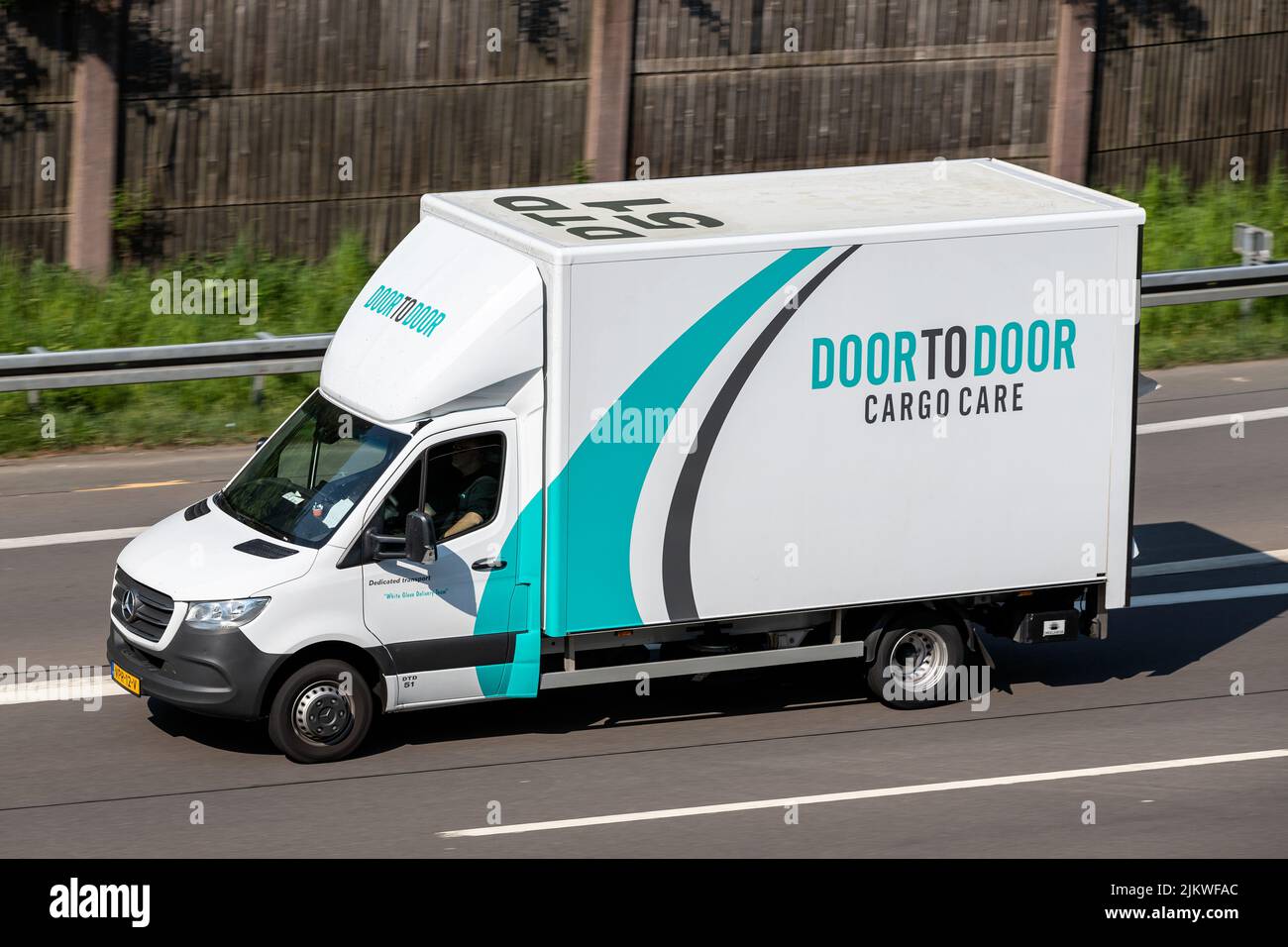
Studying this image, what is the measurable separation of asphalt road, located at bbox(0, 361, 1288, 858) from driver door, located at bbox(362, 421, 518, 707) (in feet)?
2.06

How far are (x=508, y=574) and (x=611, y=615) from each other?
607 millimetres

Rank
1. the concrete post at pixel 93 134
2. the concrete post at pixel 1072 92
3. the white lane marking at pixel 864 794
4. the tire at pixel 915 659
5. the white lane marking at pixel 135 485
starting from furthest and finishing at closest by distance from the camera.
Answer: the concrete post at pixel 1072 92, the concrete post at pixel 93 134, the white lane marking at pixel 135 485, the tire at pixel 915 659, the white lane marking at pixel 864 794

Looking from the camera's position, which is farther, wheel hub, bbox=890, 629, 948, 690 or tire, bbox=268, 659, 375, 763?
wheel hub, bbox=890, 629, 948, 690

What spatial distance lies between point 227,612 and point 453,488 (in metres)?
1.36

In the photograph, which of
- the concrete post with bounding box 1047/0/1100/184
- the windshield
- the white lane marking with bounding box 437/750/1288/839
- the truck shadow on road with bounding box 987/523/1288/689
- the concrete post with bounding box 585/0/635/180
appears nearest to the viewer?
the white lane marking with bounding box 437/750/1288/839

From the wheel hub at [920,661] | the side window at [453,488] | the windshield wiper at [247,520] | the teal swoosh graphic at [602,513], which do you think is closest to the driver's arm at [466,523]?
the side window at [453,488]

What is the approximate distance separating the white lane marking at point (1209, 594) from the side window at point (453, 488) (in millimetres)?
5483

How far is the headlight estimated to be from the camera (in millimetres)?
9766

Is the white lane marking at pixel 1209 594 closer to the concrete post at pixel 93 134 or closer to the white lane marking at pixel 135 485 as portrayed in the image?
the white lane marking at pixel 135 485

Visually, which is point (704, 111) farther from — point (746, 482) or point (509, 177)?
point (746, 482)

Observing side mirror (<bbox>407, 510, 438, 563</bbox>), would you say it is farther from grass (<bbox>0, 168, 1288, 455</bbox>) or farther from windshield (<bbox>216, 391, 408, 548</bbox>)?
grass (<bbox>0, 168, 1288, 455</bbox>)

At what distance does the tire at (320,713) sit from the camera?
32.7 feet

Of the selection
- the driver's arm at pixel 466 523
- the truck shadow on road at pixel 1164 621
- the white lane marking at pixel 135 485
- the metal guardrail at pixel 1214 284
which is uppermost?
the metal guardrail at pixel 1214 284

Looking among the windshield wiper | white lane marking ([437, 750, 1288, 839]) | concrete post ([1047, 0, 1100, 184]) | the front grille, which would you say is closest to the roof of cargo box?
the windshield wiper
